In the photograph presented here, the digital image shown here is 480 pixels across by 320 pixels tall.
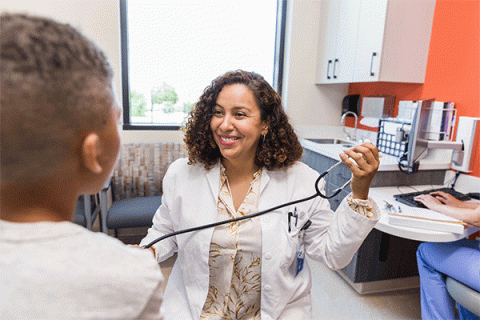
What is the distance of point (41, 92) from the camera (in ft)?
1.19

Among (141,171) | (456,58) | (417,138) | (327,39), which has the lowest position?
(141,171)

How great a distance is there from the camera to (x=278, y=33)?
3377 mm

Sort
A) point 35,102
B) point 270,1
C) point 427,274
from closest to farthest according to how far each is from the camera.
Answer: point 35,102 → point 427,274 → point 270,1

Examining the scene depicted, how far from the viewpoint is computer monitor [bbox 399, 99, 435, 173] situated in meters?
1.83

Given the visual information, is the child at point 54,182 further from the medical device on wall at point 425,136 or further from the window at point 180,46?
the window at point 180,46

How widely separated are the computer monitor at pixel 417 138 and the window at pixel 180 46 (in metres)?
1.81

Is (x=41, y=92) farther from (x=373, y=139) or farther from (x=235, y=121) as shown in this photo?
(x=373, y=139)

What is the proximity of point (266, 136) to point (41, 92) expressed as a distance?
0.96 metres

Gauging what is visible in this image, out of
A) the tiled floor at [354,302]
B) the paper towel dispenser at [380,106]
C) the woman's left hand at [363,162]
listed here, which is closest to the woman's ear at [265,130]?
the woman's left hand at [363,162]

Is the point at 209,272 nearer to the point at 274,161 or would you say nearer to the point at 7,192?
the point at 274,161

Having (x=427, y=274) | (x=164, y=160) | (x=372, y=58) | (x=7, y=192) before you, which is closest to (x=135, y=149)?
(x=164, y=160)

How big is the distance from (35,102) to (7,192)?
13cm

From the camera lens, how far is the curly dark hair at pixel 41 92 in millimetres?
356

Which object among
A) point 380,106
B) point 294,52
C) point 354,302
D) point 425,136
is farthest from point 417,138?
point 294,52
